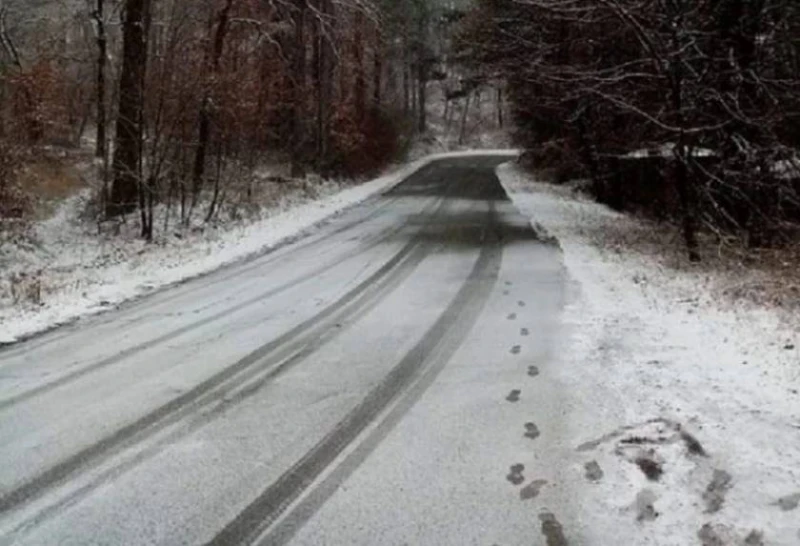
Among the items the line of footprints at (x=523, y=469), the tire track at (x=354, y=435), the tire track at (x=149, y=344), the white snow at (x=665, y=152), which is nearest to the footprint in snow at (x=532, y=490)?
the line of footprints at (x=523, y=469)

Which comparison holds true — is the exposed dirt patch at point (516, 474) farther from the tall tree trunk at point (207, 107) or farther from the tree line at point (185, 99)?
the tall tree trunk at point (207, 107)

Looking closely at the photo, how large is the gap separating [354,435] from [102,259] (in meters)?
10.7

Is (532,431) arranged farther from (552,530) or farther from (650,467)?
(552,530)

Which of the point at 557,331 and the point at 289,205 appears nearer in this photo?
the point at 557,331

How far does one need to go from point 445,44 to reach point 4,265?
213 ft

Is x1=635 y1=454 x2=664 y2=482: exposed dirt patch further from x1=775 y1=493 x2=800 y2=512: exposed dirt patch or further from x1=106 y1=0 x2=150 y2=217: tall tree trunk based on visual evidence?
x1=106 y1=0 x2=150 y2=217: tall tree trunk

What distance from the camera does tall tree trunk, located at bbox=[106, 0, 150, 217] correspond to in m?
16.2

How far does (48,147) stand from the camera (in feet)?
77.6

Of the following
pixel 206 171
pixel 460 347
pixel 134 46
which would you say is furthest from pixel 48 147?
pixel 460 347

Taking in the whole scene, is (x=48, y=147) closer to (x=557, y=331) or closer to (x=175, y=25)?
(x=175, y=25)

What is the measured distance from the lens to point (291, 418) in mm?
5559

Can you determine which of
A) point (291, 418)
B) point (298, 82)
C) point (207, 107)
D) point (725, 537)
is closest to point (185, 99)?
point (207, 107)

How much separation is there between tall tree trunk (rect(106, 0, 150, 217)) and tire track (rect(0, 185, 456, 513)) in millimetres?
7334

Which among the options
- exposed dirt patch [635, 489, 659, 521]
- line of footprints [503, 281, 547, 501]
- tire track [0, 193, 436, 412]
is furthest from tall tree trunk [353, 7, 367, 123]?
exposed dirt patch [635, 489, 659, 521]
